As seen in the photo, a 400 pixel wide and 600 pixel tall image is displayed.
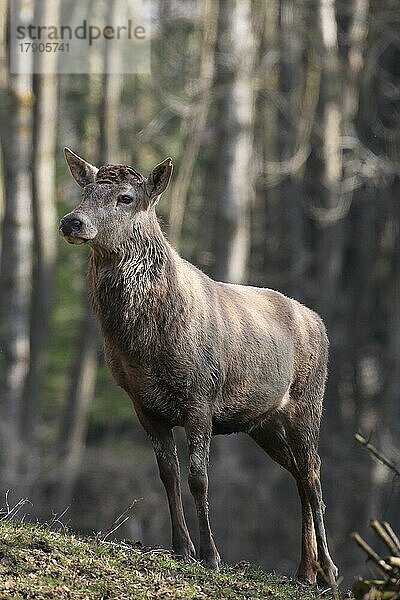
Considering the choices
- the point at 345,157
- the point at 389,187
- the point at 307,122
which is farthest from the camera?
the point at 389,187

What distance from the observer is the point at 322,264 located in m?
29.8

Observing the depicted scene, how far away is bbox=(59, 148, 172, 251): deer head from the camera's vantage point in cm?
920

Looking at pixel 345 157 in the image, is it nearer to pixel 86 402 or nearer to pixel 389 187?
pixel 389 187

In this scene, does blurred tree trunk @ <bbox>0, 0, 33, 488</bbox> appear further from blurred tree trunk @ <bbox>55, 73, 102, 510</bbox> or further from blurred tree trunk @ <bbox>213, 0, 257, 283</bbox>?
blurred tree trunk @ <bbox>213, 0, 257, 283</bbox>

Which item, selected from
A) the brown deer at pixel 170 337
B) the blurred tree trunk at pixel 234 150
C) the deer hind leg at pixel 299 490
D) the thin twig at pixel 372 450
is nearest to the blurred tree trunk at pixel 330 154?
the blurred tree trunk at pixel 234 150

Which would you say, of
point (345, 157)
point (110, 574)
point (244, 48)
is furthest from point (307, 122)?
point (110, 574)

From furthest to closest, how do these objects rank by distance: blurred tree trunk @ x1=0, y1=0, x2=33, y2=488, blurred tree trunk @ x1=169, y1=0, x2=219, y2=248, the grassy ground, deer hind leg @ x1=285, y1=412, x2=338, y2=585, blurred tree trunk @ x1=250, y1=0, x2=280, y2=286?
blurred tree trunk @ x1=250, y1=0, x2=280, y2=286
blurred tree trunk @ x1=169, y1=0, x2=219, y2=248
blurred tree trunk @ x1=0, y1=0, x2=33, y2=488
deer hind leg @ x1=285, y1=412, x2=338, y2=585
the grassy ground

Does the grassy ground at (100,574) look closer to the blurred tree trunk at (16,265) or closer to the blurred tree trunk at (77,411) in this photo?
the blurred tree trunk at (16,265)

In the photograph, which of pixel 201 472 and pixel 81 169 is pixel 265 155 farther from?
pixel 201 472

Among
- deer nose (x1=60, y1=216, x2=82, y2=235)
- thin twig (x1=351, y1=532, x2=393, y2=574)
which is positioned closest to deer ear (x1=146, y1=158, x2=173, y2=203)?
deer nose (x1=60, y1=216, x2=82, y2=235)

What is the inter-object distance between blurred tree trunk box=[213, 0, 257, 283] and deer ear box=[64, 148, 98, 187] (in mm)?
13898

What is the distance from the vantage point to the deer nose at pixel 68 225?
9039 mm

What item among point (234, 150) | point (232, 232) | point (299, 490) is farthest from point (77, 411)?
point (299, 490)

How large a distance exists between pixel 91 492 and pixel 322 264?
7.31m
